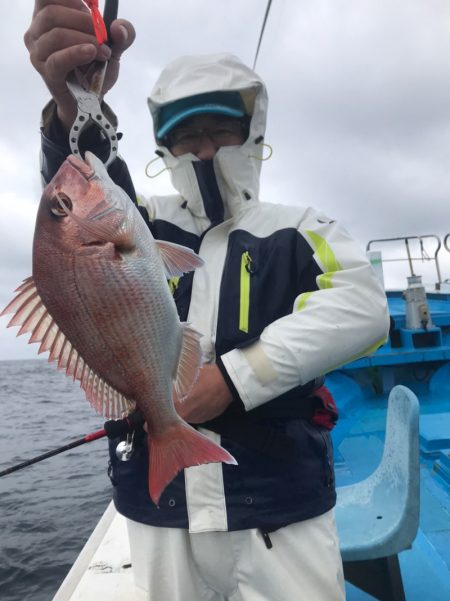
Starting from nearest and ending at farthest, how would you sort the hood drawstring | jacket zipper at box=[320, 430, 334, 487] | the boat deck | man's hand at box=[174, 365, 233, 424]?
man's hand at box=[174, 365, 233, 424] < jacket zipper at box=[320, 430, 334, 487] < the hood drawstring < the boat deck

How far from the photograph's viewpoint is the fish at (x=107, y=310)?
1.36 m

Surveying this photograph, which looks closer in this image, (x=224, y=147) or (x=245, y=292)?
(x=245, y=292)

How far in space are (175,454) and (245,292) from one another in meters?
0.64

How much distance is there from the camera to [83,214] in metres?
1.41

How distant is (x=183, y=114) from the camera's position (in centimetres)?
199

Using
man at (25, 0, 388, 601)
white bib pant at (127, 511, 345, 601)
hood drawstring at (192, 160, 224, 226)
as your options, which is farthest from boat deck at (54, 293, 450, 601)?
hood drawstring at (192, 160, 224, 226)

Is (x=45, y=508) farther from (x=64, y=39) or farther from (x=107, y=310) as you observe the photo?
(x=64, y=39)

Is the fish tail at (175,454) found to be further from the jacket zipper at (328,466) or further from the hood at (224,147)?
the hood at (224,147)

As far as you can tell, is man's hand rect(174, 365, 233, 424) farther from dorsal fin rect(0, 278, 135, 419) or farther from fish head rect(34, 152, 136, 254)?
fish head rect(34, 152, 136, 254)

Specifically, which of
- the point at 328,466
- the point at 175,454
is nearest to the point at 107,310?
the point at 175,454

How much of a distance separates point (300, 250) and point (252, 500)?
0.89m

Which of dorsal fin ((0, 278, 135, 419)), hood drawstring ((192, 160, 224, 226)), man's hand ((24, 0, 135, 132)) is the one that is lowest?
dorsal fin ((0, 278, 135, 419))

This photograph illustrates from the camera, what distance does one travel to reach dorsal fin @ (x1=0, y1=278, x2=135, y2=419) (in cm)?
142

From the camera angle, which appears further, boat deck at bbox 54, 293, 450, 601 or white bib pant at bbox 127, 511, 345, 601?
boat deck at bbox 54, 293, 450, 601
